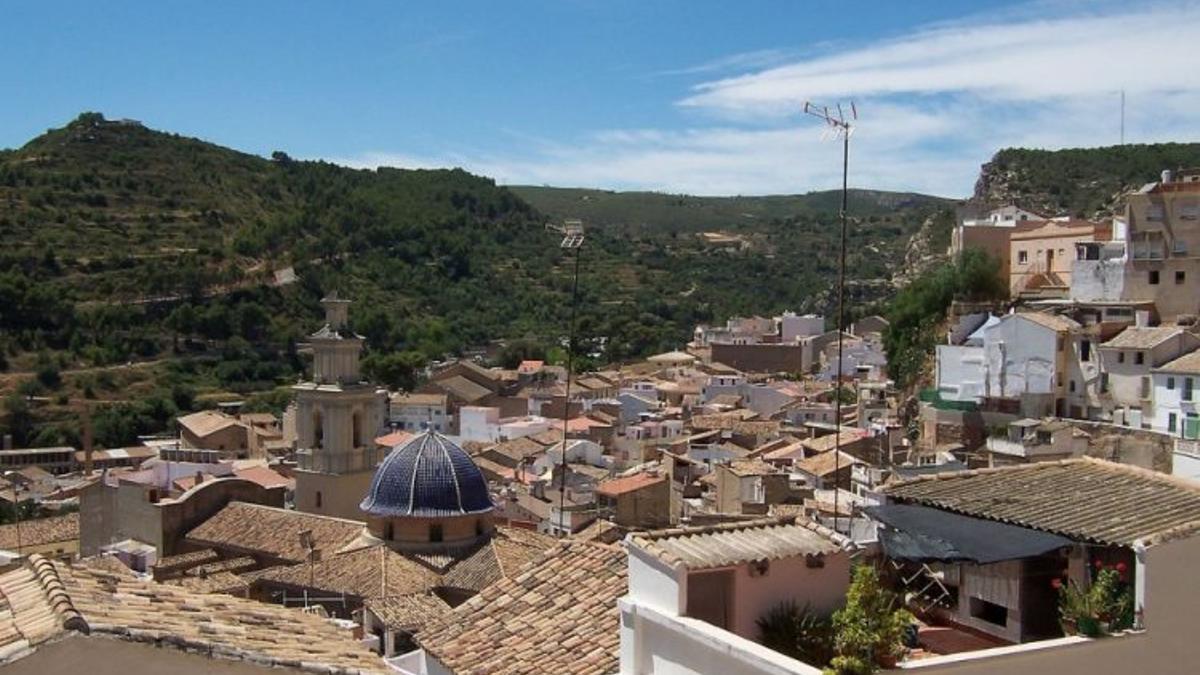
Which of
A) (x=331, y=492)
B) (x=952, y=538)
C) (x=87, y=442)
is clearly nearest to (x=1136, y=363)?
(x=331, y=492)

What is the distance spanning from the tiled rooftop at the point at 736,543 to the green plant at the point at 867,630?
70 centimetres

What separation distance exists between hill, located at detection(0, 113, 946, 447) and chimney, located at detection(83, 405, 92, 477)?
50cm

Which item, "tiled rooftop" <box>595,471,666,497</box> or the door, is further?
"tiled rooftop" <box>595,471,666,497</box>

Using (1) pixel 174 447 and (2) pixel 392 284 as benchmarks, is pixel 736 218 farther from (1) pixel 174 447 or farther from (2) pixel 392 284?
(1) pixel 174 447

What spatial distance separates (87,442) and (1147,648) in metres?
48.7

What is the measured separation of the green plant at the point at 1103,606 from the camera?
5.20 metres

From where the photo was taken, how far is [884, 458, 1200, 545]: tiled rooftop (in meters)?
5.70

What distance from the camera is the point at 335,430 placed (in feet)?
82.5

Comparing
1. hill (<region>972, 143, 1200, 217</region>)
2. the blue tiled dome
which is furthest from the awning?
hill (<region>972, 143, 1200, 217</region>)

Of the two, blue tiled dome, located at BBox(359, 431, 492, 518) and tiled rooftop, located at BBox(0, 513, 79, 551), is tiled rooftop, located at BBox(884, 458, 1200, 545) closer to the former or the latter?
blue tiled dome, located at BBox(359, 431, 492, 518)

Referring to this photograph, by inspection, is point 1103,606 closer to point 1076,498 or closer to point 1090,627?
point 1090,627

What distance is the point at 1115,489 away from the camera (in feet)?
21.4

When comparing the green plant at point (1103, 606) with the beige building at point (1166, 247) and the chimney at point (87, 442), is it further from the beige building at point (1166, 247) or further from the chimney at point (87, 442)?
the chimney at point (87, 442)

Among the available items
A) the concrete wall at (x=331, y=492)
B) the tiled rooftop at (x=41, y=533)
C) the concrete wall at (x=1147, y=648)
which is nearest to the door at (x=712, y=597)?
the concrete wall at (x=1147, y=648)
